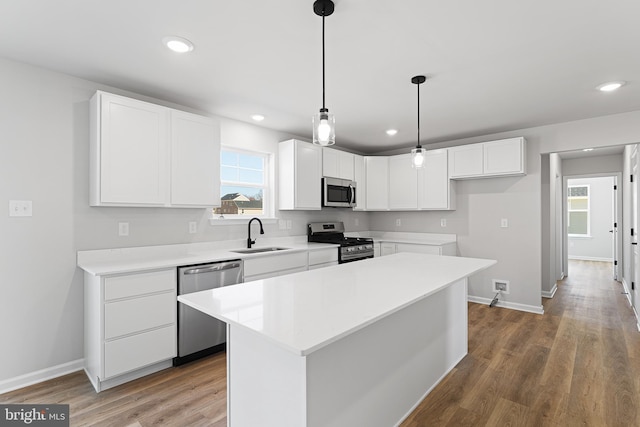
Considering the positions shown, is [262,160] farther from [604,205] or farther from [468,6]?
[604,205]

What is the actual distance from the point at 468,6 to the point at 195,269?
264cm

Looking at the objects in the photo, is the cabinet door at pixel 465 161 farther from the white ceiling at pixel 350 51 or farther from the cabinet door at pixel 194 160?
the cabinet door at pixel 194 160

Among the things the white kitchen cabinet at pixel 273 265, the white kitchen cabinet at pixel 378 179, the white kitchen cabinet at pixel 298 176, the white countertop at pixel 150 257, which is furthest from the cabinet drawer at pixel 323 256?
the white kitchen cabinet at pixel 378 179

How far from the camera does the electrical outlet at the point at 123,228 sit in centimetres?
286

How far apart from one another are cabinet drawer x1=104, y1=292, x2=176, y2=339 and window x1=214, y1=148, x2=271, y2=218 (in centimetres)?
130

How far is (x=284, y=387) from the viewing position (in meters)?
1.37

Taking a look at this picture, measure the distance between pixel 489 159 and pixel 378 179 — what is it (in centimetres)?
164

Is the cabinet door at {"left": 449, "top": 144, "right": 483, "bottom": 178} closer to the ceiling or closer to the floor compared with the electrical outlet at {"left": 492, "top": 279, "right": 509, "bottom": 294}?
closer to the ceiling

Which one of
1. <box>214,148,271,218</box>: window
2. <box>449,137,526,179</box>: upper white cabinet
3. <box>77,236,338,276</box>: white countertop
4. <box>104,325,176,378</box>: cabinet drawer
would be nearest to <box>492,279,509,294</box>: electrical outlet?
<box>449,137,526,179</box>: upper white cabinet

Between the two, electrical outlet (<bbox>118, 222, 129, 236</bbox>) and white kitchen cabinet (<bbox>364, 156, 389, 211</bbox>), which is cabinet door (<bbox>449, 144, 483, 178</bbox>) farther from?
electrical outlet (<bbox>118, 222, 129, 236</bbox>)

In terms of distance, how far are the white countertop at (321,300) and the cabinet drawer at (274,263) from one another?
3.72ft

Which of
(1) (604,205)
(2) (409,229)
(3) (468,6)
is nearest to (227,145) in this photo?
(3) (468,6)

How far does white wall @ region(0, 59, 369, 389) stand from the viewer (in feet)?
7.70

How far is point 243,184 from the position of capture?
12.9ft
